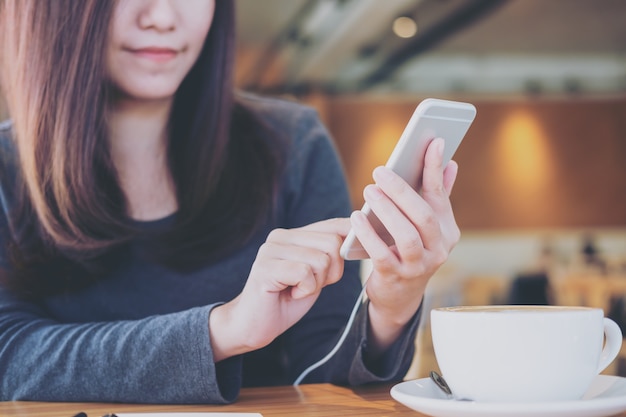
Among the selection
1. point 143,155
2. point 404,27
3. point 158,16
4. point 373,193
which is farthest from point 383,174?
point 404,27

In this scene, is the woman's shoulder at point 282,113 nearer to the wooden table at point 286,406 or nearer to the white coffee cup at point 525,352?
the wooden table at point 286,406

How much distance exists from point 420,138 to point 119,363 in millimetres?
422

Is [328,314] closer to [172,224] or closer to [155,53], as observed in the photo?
[172,224]

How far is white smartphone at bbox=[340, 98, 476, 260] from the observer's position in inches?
28.7

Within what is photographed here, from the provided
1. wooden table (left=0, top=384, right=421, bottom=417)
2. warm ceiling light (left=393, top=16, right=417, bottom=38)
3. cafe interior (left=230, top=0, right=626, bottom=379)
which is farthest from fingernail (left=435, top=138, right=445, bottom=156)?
cafe interior (left=230, top=0, right=626, bottom=379)

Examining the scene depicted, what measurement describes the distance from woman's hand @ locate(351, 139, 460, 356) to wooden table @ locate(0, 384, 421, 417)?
0.11m

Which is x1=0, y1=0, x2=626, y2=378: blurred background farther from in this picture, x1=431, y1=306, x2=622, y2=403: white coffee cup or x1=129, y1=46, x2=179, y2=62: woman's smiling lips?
x1=431, y1=306, x2=622, y2=403: white coffee cup

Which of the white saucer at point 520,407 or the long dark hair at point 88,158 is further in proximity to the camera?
the long dark hair at point 88,158

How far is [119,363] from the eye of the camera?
90 cm

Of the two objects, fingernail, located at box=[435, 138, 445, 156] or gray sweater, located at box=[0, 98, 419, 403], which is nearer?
fingernail, located at box=[435, 138, 445, 156]

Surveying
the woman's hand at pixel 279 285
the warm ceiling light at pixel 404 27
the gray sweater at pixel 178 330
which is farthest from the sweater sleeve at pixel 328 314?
the warm ceiling light at pixel 404 27

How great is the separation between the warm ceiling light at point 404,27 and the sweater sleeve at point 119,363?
641cm

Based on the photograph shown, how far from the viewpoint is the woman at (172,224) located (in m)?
0.86

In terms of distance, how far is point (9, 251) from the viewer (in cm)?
115
